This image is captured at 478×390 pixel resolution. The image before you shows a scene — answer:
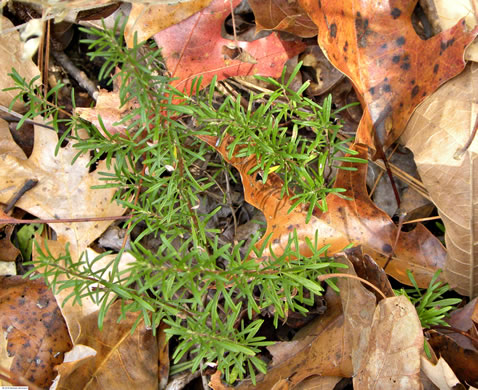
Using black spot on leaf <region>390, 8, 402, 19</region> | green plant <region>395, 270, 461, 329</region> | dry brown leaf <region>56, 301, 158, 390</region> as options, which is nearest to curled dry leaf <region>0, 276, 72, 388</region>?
dry brown leaf <region>56, 301, 158, 390</region>

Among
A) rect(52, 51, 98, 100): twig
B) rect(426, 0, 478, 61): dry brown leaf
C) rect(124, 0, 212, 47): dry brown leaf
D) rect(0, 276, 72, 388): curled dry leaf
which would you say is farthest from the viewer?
rect(52, 51, 98, 100): twig

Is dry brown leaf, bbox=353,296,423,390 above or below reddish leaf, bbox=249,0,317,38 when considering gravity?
below

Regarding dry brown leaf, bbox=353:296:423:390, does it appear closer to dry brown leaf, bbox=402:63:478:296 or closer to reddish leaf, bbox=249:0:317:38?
dry brown leaf, bbox=402:63:478:296

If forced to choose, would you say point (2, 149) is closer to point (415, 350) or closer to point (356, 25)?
point (356, 25)

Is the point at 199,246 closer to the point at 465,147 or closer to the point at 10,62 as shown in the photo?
the point at 465,147

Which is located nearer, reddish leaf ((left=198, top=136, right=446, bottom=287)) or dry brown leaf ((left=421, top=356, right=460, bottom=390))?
dry brown leaf ((left=421, top=356, right=460, bottom=390))

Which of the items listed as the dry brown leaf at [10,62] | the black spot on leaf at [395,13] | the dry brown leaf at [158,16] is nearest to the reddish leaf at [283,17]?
the dry brown leaf at [158,16]

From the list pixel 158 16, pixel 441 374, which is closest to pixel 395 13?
Result: pixel 158 16
